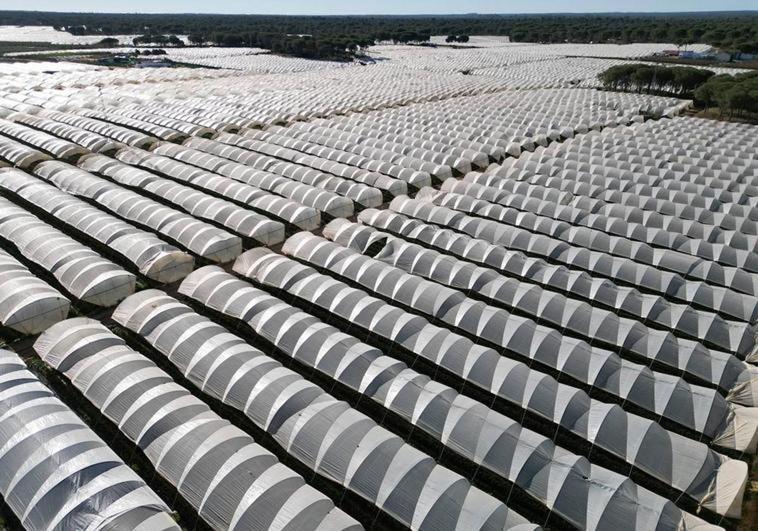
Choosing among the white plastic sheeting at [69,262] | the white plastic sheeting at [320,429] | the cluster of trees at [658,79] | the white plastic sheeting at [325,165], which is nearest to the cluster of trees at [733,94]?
the cluster of trees at [658,79]

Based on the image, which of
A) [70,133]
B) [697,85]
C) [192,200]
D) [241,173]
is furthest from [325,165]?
[697,85]

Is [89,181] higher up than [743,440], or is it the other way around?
[89,181]

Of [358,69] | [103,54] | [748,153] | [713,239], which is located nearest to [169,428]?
[713,239]

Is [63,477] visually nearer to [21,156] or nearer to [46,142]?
[21,156]

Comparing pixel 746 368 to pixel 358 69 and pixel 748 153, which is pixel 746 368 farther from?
pixel 358 69

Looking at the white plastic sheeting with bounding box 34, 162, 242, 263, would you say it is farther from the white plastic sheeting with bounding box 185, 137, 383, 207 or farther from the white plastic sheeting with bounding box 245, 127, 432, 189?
the white plastic sheeting with bounding box 245, 127, 432, 189

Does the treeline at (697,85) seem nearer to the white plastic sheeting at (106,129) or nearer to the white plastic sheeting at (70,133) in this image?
the white plastic sheeting at (106,129)
